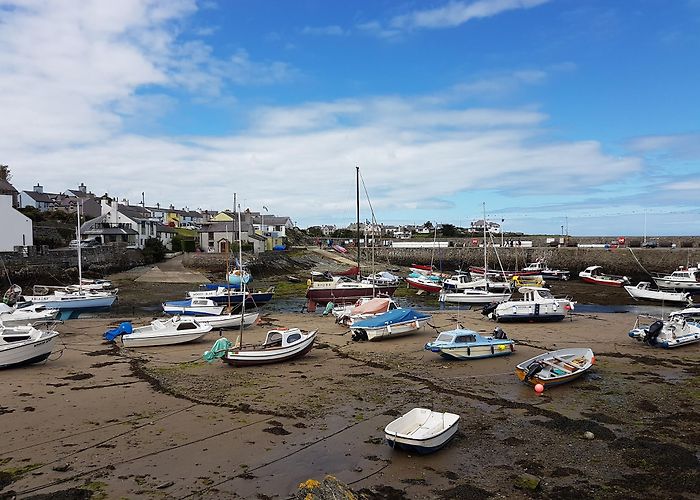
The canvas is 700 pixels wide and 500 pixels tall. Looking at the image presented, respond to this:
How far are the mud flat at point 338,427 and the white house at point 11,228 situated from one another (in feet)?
134

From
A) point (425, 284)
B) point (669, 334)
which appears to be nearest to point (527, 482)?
point (669, 334)

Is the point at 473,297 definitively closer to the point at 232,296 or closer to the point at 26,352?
the point at 232,296

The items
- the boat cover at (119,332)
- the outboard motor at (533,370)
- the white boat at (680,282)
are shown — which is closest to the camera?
the outboard motor at (533,370)

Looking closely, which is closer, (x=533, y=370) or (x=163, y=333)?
(x=533, y=370)

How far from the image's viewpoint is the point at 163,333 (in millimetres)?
26516

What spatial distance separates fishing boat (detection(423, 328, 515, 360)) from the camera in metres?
22.1

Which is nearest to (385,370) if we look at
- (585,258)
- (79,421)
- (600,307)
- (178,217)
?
(79,421)

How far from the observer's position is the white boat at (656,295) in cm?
4306

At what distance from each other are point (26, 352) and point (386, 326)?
629 inches

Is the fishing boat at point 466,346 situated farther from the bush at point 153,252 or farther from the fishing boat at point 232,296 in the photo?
the bush at point 153,252

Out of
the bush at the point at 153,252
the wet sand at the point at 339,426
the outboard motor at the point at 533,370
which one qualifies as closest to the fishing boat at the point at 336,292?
the wet sand at the point at 339,426

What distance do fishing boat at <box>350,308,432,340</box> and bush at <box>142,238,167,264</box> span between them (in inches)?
1971

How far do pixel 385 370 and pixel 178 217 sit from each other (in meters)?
124

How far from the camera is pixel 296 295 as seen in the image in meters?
50.5
